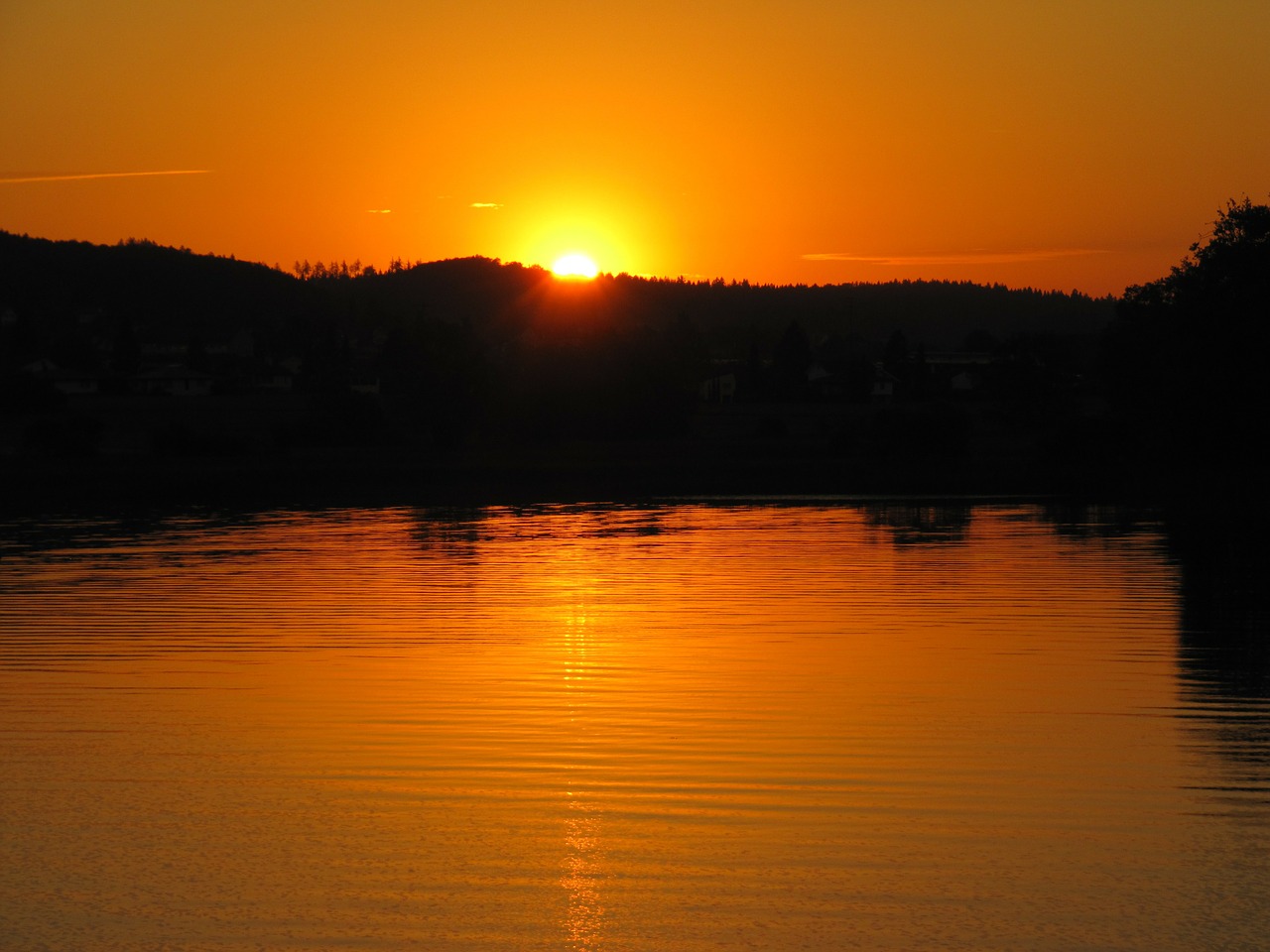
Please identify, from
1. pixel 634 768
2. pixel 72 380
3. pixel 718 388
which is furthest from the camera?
pixel 718 388

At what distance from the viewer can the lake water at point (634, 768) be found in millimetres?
7465

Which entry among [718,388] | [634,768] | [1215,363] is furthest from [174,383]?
[634,768]

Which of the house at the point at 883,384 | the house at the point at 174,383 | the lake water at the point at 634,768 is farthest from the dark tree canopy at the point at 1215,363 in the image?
the house at the point at 174,383

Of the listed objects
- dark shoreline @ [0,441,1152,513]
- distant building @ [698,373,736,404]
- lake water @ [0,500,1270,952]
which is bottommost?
dark shoreline @ [0,441,1152,513]

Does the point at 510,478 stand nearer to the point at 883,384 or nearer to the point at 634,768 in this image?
the point at 634,768

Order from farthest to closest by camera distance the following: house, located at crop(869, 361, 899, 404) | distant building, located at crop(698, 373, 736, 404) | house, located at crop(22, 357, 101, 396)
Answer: distant building, located at crop(698, 373, 736, 404) < house, located at crop(869, 361, 899, 404) < house, located at crop(22, 357, 101, 396)

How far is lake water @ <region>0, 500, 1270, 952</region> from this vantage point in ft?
24.5

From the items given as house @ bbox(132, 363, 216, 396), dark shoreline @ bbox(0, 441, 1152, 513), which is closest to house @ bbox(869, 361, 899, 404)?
dark shoreline @ bbox(0, 441, 1152, 513)

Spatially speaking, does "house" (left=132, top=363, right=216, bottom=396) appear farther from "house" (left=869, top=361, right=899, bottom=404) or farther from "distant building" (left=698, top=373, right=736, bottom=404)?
"house" (left=869, top=361, right=899, bottom=404)

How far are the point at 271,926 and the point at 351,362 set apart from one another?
131 meters

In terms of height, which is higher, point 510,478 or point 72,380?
point 72,380

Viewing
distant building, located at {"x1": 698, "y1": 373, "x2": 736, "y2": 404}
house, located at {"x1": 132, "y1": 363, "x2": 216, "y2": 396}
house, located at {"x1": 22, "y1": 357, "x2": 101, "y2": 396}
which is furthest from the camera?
distant building, located at {"x1": 698, "y1": 373, "x2": 736, "y2": 404}

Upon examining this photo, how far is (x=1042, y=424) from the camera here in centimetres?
8625

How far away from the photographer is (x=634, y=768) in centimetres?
1039
